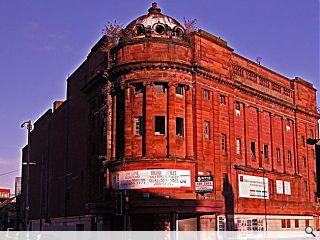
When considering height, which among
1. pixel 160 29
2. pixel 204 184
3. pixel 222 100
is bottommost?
pixel 204 184

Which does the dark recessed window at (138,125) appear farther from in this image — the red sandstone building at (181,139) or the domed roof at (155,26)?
the domed roof at (155,26)

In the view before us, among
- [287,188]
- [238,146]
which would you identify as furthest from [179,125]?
[287,188]

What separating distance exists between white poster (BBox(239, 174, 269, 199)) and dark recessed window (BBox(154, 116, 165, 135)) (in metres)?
9.73

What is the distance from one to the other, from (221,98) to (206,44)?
195 inches

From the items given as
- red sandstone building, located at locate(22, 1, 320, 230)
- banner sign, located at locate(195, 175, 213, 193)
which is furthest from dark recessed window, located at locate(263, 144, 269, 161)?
banner sign, located at locate(195, 175, 213, 193)

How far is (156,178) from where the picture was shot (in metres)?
35.9

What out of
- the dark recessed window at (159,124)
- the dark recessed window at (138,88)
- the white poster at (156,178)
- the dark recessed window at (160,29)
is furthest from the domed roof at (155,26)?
the white poster at (156,178)

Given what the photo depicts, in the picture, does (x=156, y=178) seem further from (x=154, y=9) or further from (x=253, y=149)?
(x=154, y=9)

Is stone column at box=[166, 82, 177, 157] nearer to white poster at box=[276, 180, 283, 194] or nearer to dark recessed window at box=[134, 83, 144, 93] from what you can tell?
dark recessed window at box=[134, 83, 144, 93]

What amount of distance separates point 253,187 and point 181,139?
10.7 m

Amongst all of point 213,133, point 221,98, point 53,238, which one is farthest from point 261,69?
point 53,238

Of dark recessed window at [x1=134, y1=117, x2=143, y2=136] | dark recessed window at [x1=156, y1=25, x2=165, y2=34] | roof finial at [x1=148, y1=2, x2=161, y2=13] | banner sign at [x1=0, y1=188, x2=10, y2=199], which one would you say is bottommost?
banner sign at [x1=0, y1=188, x2=10, y2=199]

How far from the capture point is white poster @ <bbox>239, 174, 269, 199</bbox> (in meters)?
42.9

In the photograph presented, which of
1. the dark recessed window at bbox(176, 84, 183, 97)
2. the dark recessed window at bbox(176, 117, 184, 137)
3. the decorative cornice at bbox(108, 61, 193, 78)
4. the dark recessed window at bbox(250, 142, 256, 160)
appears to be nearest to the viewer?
the decorative cornice at bbox(108, 61, 193, 78)
